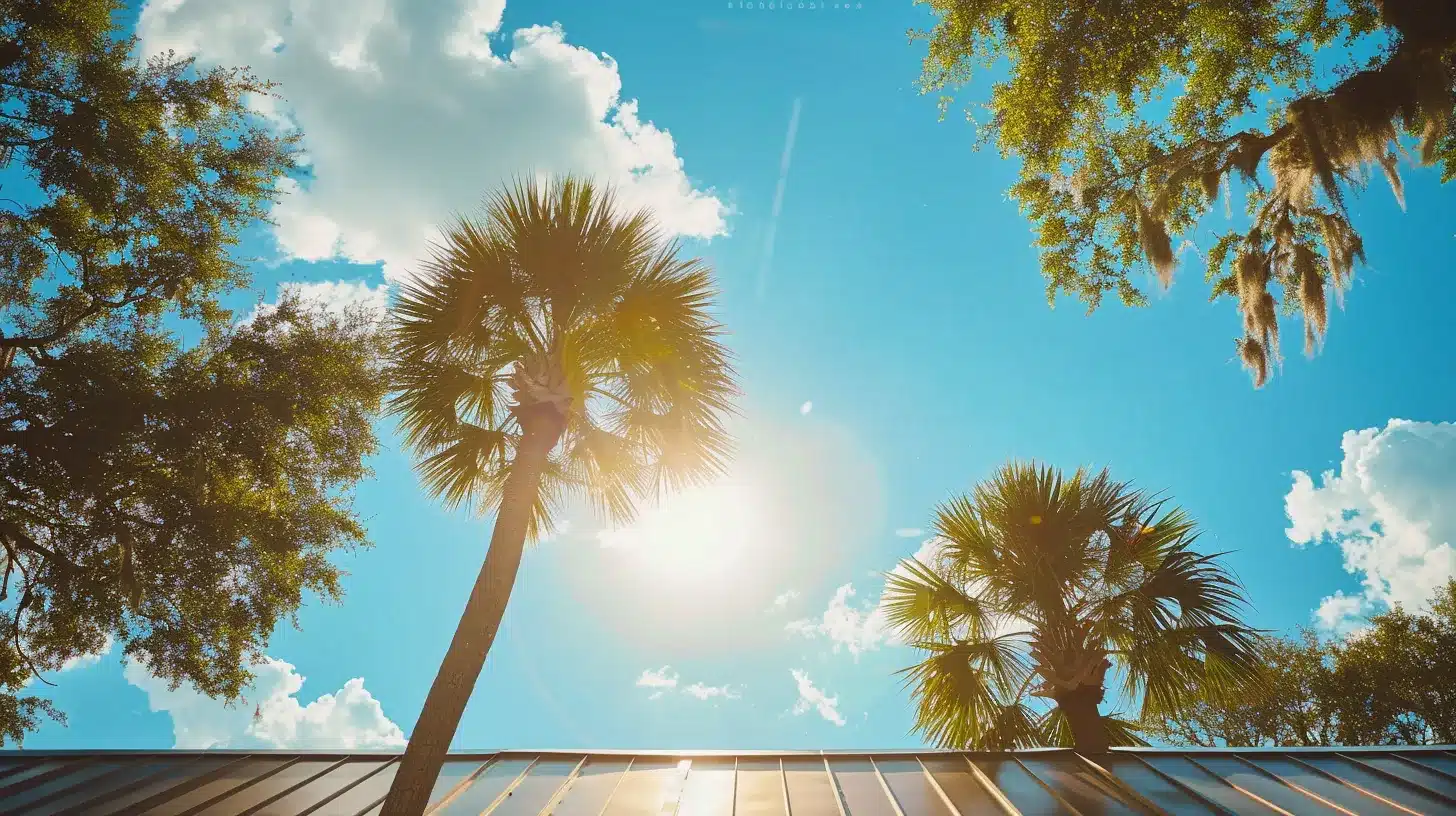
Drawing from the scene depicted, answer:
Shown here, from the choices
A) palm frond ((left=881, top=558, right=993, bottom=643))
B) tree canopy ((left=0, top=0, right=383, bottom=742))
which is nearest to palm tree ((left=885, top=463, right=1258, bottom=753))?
palm frond ((left=881, top=558, right=993, bottom=643))

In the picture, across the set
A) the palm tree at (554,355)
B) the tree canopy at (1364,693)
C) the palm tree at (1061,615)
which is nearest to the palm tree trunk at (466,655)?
the palm tree at (554,355)

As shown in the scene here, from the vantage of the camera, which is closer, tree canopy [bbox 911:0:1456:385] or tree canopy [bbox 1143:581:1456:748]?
tree canopy [bbox 911:0:1456:385]

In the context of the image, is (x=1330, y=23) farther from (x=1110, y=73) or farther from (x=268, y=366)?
(x=268, y=366)

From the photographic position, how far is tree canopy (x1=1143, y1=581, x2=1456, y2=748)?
15281 millimetres

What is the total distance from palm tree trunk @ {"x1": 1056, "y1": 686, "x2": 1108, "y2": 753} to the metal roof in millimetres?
325

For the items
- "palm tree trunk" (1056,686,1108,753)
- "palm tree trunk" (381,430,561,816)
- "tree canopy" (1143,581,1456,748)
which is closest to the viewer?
"palm tree trunk" (381,430,561,816)

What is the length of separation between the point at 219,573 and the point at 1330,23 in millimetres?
16883

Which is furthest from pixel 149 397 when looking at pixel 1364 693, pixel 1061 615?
pixel 1364 693

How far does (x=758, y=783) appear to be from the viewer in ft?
19.7

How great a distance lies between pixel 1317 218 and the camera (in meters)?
8.70

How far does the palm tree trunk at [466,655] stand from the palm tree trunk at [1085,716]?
18.4 feet

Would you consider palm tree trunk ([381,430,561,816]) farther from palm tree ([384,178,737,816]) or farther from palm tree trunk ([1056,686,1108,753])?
palm tree trunk ([1056,686,1108,753])

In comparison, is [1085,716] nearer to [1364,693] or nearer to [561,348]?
[561,348]

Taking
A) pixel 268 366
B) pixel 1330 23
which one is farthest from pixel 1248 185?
pixel 268 366
